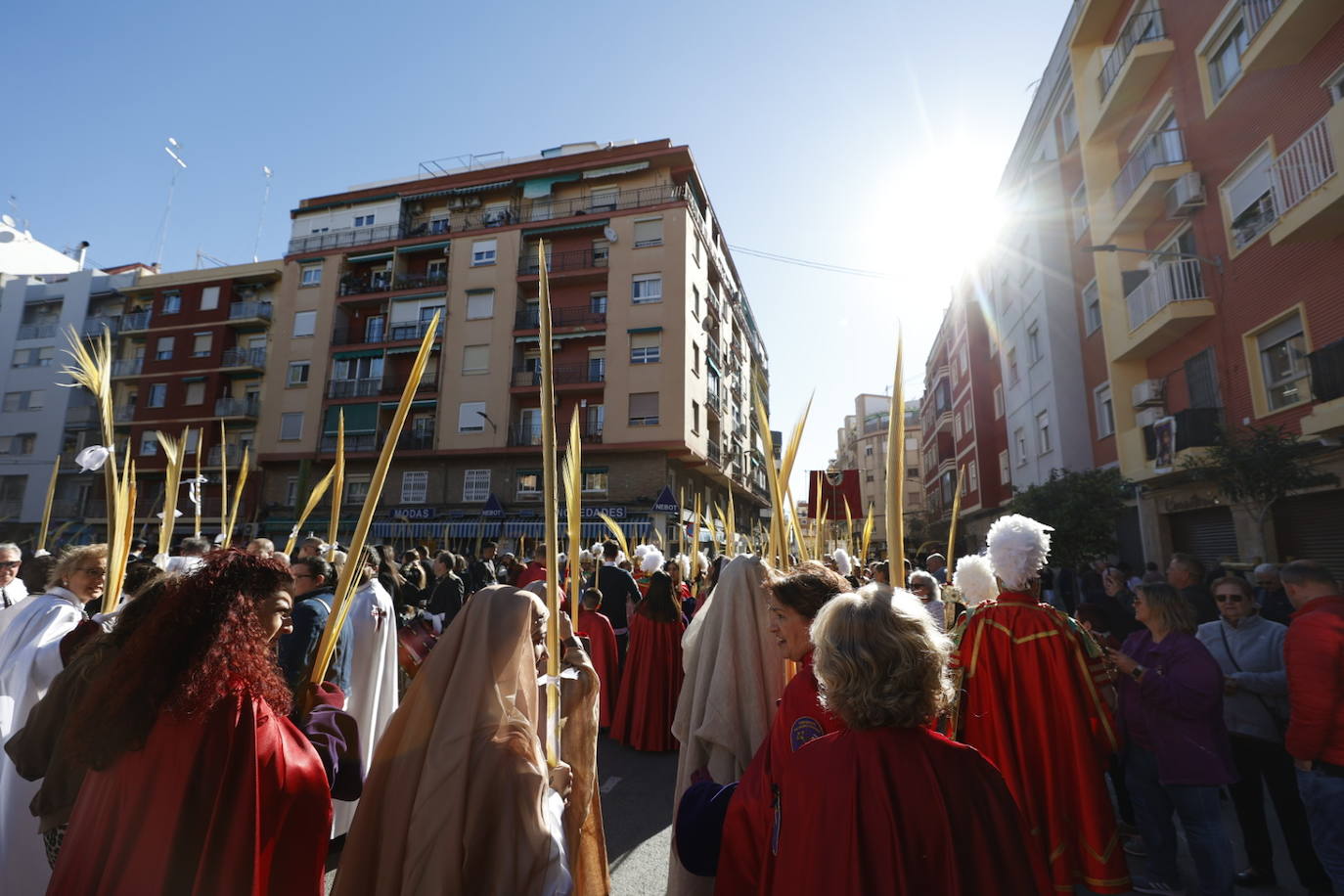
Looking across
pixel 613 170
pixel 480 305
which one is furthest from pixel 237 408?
pixel 613 170

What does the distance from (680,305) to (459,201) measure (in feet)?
45.2

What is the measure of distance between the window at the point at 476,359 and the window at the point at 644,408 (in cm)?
712

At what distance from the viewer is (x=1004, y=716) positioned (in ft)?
10.7

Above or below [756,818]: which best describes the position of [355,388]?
above

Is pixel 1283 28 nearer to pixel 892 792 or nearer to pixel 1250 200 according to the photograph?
pixel 1250 200

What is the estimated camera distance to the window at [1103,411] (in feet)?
58.4

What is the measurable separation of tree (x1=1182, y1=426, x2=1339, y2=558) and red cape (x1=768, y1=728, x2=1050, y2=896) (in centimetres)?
1040

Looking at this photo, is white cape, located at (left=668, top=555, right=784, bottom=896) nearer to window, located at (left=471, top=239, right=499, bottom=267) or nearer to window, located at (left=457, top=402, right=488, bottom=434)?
window, located at (left=457, top=402, right=488, bottom=434)

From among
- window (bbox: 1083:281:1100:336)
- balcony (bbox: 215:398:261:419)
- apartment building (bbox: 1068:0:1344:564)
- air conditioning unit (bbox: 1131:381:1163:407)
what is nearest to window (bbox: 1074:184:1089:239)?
apartment building (bbox: 1068:0:1344:564)

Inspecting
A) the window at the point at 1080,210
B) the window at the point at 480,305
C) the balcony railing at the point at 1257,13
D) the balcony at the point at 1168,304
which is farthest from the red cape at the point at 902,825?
the window at the point at 480,305

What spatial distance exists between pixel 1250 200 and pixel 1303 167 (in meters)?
1.91

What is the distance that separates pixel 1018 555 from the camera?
3555mm

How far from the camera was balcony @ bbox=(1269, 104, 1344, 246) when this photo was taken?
30.3 feet

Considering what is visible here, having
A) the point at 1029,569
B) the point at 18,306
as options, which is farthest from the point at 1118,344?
the point at 18,306
